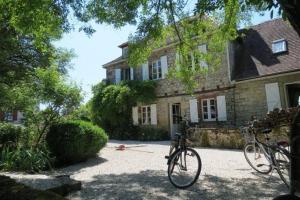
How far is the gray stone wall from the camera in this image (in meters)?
14.3

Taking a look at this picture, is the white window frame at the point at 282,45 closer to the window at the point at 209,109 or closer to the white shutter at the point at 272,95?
the white shutter at the point at 272,95

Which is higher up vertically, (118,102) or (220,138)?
(118,102)

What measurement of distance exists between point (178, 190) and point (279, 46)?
41.3ft

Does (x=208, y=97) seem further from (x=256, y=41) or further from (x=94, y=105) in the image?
(x=94, y=105)

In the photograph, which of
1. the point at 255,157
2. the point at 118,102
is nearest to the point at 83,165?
the point at 255,157

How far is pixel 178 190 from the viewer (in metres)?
5.43

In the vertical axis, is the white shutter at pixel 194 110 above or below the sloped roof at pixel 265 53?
below

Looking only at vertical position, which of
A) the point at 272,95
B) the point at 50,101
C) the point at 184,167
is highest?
the point at 272,95

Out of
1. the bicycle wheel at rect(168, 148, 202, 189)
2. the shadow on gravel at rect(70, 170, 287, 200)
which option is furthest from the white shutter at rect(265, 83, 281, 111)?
the bicycle wheel at rect(168, 148, 202, 189)

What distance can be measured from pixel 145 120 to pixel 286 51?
10.1 m

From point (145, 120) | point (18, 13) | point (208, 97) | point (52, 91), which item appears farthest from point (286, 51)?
point (18, 13)

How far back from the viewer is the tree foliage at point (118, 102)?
779 inches

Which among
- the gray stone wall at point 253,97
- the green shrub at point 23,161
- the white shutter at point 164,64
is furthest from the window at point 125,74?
the green shrub at point 23,161

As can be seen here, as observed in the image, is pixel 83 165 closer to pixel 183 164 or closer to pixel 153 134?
pixel 183 164
